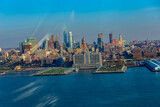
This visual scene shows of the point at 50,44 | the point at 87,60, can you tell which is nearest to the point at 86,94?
the point at 87,60

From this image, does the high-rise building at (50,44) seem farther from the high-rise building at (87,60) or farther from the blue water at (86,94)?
the blue water at (86,94)

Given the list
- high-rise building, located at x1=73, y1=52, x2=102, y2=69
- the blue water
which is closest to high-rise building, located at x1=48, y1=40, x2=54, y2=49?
high-rise building, located at x1=73, y1=52, x2=102, y2=69

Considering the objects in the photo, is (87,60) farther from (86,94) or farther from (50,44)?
(50,44)

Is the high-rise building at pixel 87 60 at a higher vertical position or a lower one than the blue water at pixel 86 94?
higher

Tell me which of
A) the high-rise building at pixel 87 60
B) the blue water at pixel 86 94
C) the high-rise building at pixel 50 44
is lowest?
the blue water at pixel 86 94

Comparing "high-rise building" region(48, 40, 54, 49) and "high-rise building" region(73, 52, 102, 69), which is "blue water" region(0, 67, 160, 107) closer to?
"high-rise building" region(73, 52, 102, 69)

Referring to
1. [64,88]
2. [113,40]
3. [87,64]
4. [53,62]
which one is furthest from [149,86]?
[113,40]

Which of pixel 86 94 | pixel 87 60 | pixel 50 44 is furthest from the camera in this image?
pixel 50 44

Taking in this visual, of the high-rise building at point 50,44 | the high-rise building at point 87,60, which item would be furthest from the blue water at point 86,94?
the high-rise building at point 50,44

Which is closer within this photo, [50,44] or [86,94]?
[86,94]

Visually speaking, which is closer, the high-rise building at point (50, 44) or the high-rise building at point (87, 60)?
the high-rise building at point (87, 60)

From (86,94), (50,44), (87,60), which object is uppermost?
(50,44)
